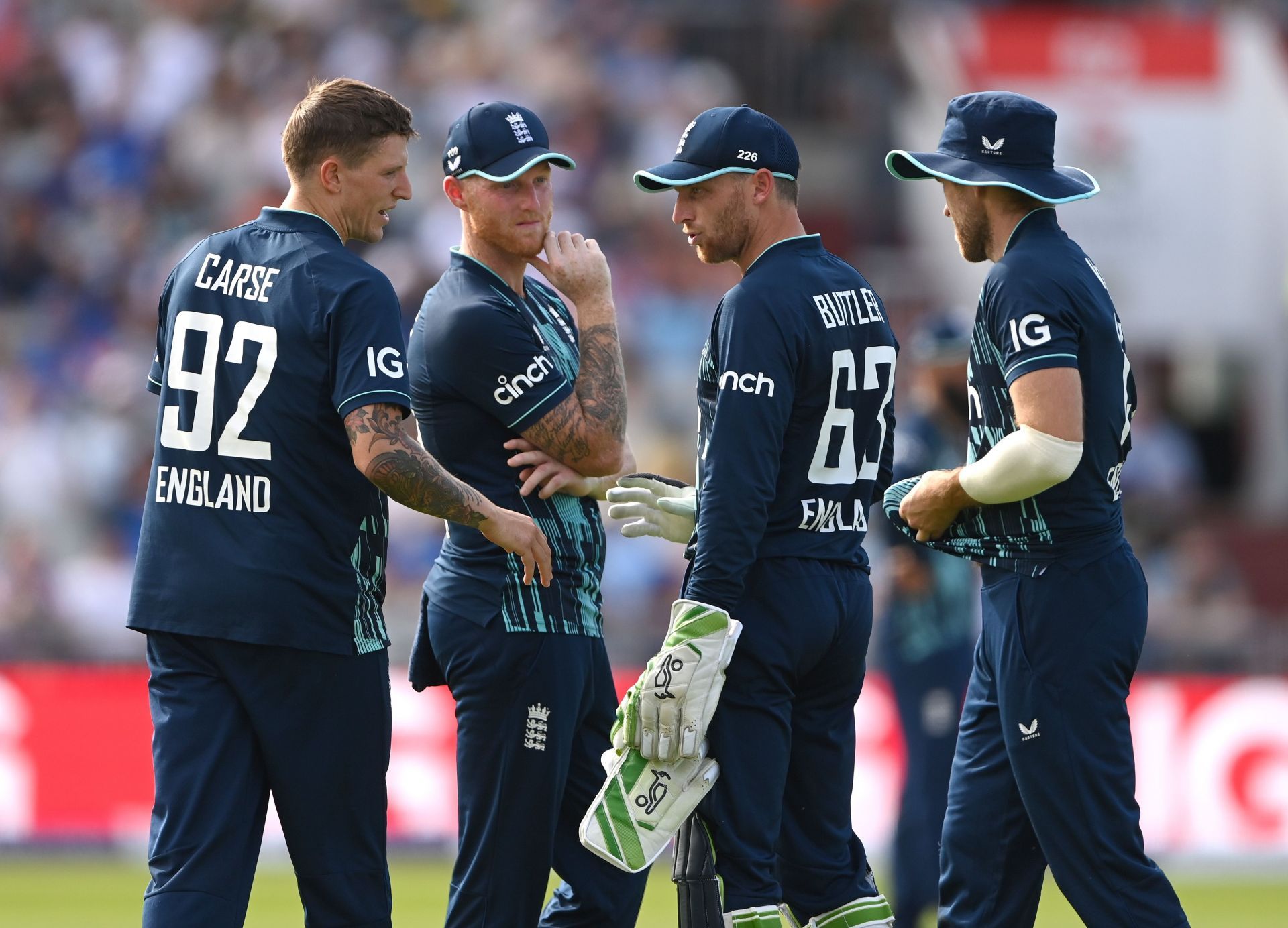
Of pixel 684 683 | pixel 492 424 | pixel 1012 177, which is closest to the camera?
pixel 684 683

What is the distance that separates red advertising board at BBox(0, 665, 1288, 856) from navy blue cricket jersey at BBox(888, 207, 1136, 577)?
6085mm

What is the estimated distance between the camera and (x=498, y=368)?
5824 millimetres

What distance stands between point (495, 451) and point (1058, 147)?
39.1 ft

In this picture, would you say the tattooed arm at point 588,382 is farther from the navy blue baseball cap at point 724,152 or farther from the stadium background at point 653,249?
the stadium background at point 653,249

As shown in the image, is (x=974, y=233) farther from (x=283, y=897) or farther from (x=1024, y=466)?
(x=283, y=897)

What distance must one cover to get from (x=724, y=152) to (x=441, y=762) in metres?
6.88

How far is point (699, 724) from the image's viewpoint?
552 centimetres

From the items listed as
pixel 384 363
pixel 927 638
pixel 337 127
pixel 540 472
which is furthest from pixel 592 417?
pixel 927 638

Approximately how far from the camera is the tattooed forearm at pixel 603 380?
5.95 metres

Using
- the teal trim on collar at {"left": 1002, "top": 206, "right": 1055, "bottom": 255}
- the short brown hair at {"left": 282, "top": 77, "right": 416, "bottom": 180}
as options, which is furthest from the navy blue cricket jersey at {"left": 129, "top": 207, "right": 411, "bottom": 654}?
the teal trim on collar at {"left": 1002, "top": 206, "right": 1055, "bottom": 255}

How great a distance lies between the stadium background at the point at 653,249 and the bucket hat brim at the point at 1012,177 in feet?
22.1

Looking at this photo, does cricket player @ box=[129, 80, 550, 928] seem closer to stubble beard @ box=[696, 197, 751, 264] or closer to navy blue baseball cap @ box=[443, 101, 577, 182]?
navy blue baseball cap @ box=[443, 101, 577, 182]

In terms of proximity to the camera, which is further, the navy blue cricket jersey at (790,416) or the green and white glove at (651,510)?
the green and white glove at (651,510)

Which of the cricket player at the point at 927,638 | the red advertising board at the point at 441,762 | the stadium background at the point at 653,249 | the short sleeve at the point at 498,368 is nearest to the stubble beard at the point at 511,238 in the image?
the short sleeve at the point at 498,368
